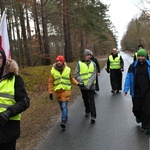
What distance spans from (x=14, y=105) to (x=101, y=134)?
3.53 m

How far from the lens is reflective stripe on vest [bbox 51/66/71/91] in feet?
A: 24.7

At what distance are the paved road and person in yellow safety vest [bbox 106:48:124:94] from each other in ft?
12.2

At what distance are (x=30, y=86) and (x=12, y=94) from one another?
443 inches

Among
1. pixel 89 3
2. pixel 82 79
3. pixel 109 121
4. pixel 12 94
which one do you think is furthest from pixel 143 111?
pixel 89 3

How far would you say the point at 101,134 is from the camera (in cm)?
675

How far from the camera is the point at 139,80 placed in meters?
7.00

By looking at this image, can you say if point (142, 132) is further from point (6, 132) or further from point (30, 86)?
point (30, 86)

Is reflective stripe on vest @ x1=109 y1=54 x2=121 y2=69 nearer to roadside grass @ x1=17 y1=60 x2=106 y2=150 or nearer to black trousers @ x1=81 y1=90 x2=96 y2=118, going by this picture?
roadside grass @ x1=17 y1=60 x2=106 y2=150

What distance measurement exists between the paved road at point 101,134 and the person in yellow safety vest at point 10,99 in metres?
2.41

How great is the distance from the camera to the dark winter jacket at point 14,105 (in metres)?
3.63

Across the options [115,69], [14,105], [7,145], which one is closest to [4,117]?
[14,105]

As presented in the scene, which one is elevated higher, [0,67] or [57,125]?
[0,67]

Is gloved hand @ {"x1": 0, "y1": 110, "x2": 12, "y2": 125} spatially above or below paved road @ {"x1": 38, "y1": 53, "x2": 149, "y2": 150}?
above

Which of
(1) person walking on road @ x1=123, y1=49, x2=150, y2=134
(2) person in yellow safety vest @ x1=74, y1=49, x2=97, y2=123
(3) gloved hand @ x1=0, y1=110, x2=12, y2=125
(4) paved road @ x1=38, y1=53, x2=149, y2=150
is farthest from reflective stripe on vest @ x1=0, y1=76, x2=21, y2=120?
(2) person in yellow safety vest @ x1=74, y1=49, x2=97, y2=123
